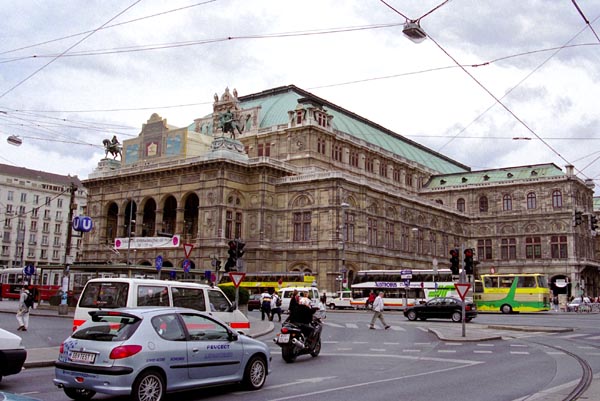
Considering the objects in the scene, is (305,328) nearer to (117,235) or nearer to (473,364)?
(473,364)

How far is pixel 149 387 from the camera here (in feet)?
31.6

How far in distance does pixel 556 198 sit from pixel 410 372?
8301 centimetres

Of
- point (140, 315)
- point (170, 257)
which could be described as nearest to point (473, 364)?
point (140, 315)

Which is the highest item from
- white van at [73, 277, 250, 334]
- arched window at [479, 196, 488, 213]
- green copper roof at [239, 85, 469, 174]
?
green copper roof at [239, 85, 469, 174]

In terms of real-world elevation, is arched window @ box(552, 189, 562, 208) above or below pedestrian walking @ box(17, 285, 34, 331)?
above

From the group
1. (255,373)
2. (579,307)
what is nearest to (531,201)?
(579,307)

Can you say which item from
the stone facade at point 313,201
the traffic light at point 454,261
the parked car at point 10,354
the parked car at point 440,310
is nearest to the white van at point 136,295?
the parked car at point 10,354

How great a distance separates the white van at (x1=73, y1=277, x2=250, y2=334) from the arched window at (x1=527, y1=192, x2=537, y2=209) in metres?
83.4

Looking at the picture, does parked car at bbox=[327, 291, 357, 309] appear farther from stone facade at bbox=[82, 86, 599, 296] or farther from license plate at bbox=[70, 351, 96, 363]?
license plate at bbox=[70, 351, 96, 363]

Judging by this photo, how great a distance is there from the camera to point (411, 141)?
10319cm

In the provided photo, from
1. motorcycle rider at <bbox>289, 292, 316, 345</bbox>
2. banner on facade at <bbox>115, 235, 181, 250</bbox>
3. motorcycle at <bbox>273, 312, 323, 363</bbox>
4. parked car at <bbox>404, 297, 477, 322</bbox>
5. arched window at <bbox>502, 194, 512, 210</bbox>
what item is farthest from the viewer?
arched window at <bbox>502, 194, 512, 210</bbox>

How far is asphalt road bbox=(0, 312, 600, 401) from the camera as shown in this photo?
36.6ft

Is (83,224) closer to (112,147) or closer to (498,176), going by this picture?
(112,147)

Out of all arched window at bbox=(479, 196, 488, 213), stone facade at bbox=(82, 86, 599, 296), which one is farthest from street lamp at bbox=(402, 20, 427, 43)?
arched window at bbox=(479, 196, 488, 213)
